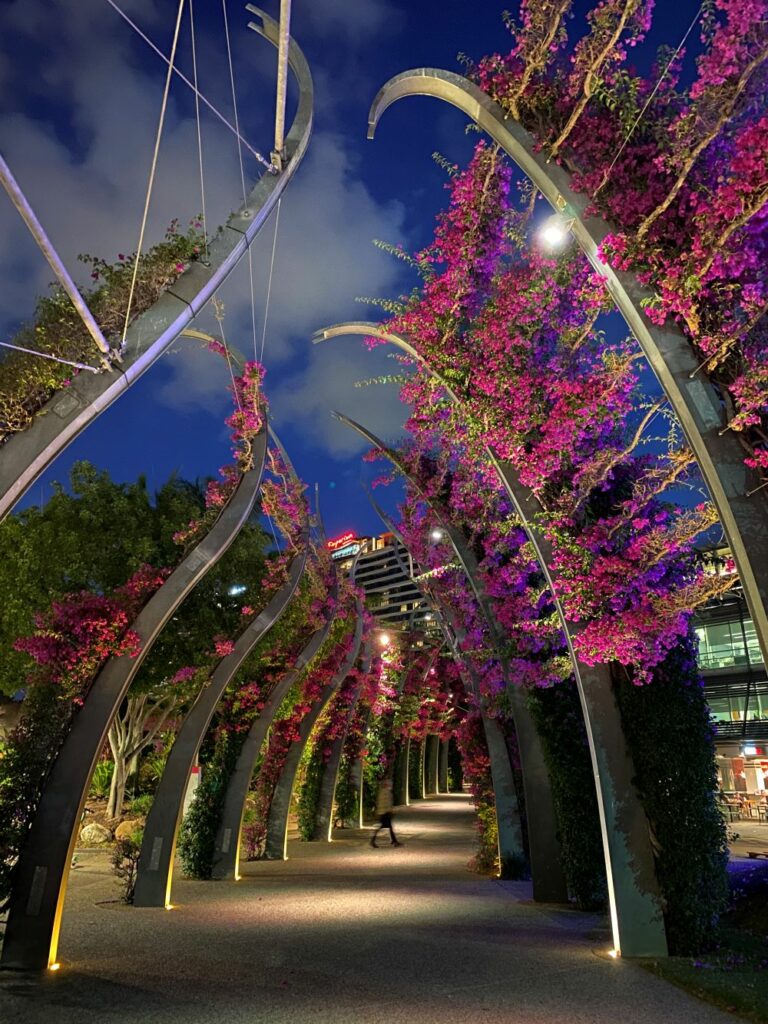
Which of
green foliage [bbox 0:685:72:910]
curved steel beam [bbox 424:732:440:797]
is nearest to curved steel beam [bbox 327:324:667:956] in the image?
green foliage [bbox 0:685:72:910]

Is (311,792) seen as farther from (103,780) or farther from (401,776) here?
(401,776)

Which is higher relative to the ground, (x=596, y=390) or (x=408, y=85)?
(x=408, y=85)

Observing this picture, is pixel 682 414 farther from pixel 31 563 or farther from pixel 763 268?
pixel 31 563

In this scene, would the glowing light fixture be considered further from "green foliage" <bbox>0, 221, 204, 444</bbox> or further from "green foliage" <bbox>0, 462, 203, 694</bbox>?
"green foliage" <bbox>0, 462, 203, 694</bbox>

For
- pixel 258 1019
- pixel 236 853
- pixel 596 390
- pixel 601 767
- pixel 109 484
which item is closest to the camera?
pixel 258 1019

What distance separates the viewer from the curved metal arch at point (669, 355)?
189 inches

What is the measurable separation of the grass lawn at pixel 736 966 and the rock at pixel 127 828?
45.3 feet

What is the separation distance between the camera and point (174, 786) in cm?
1184

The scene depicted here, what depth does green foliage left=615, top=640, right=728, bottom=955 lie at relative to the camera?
24.3 ft

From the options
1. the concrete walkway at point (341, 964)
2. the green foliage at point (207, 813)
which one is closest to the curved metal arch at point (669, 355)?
the concrete walkway at point (341, 964)

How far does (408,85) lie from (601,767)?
23.9 ft

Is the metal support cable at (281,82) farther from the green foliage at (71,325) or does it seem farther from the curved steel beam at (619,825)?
the curved steel beam at (619,825)

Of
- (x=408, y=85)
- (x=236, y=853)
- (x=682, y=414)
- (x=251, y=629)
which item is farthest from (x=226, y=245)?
(x=236, y=853)

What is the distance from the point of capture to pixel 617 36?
5.45m
